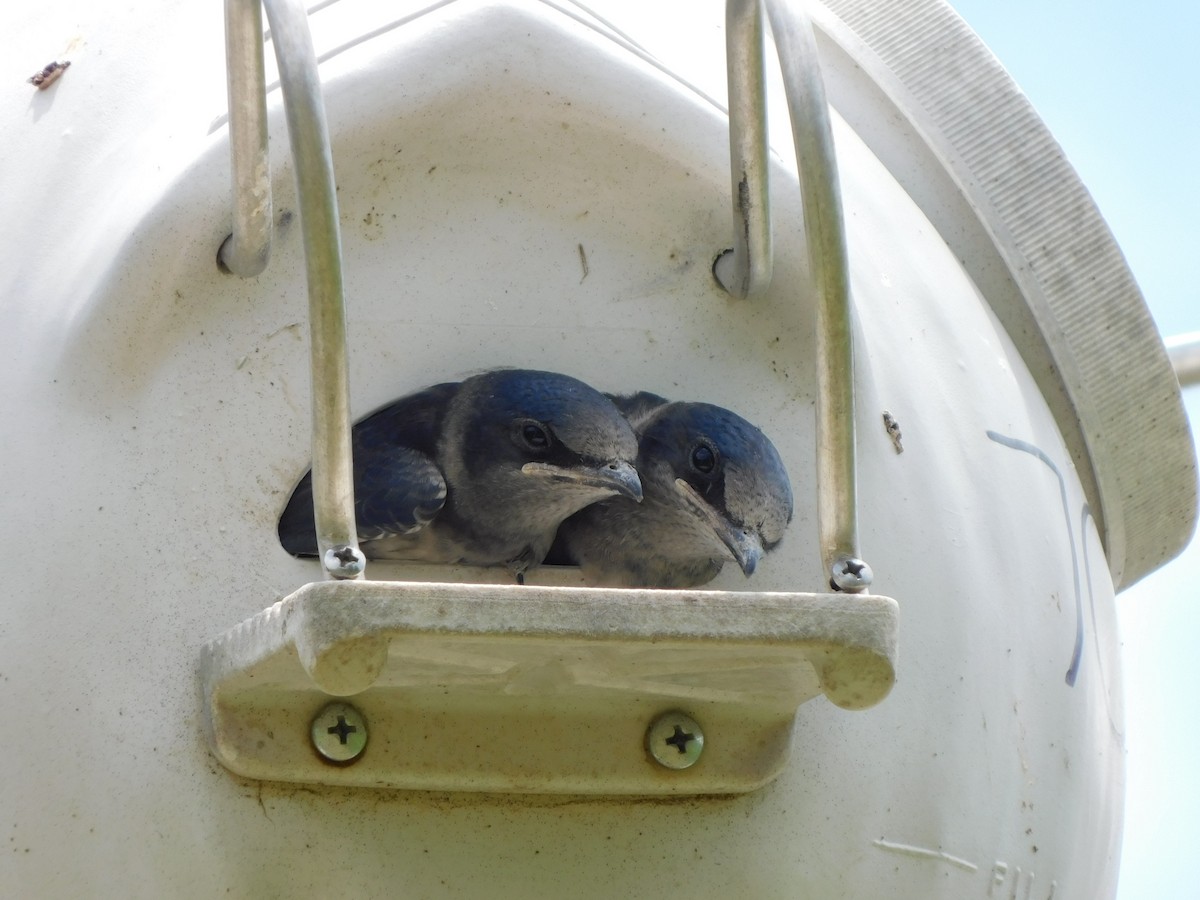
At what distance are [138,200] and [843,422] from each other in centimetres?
87

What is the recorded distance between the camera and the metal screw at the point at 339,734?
199 centimetres

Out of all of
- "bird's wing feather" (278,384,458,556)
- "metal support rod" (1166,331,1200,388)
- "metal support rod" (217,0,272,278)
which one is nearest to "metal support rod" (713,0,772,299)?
"bird's wing feather" (278,384,458,556)

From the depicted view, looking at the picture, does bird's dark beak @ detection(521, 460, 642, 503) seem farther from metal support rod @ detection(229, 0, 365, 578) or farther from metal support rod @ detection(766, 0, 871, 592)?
metal support rod @ detection(229, 0, 365, 578)

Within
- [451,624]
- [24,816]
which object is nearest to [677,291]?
[451,624]

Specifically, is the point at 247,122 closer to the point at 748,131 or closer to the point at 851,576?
the point at 748,131

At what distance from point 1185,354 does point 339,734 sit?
2040 millimetres

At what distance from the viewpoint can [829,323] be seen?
6.38 ft

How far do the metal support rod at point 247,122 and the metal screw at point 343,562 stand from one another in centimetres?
47

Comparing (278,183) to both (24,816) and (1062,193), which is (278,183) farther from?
(1062,193)

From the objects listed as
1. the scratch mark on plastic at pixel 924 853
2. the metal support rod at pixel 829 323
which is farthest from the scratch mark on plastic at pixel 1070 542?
the metal support rod at pixel 829 323

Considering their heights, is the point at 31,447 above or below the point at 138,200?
below

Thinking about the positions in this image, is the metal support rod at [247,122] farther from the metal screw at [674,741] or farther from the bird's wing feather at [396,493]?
the metal screw at [674,741]

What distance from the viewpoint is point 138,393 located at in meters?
2.05

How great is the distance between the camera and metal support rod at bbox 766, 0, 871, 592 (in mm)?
1916
